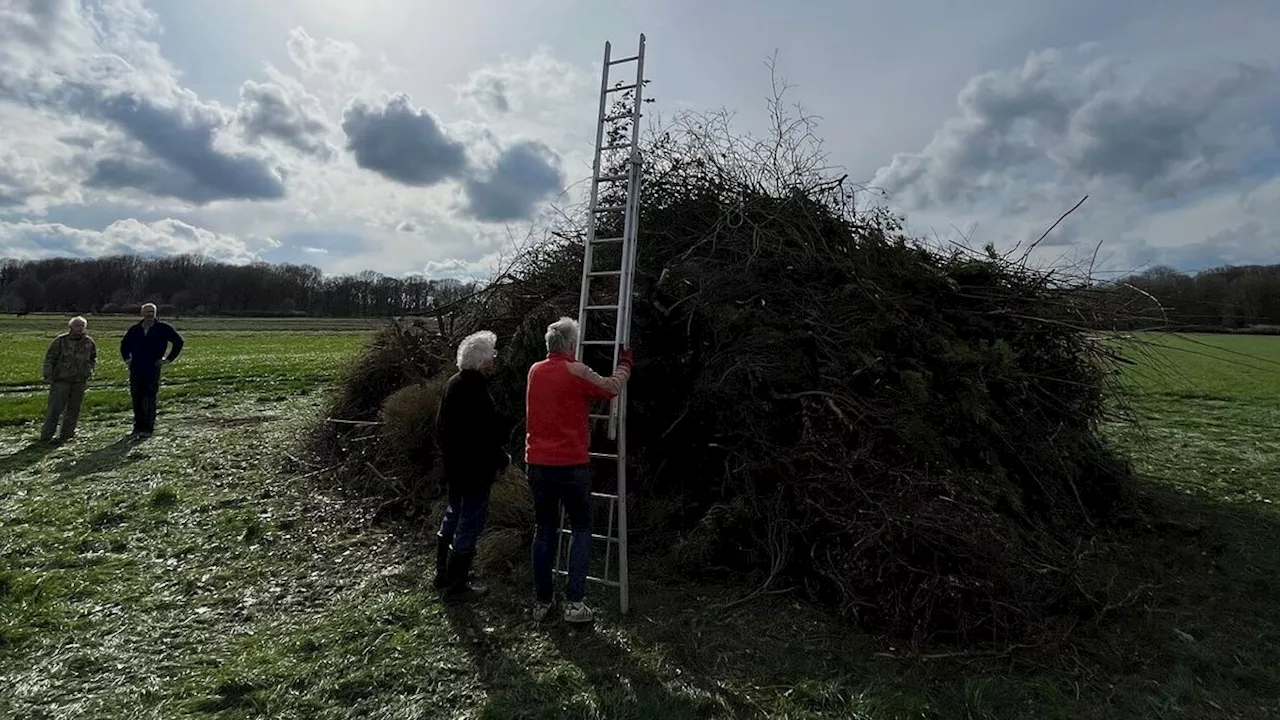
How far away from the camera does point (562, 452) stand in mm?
4539

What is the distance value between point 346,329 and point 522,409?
55506 millimetres

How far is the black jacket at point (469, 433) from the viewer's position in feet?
16.4

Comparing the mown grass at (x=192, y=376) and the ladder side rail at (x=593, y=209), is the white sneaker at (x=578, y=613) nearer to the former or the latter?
the ladder side rail at (x=593, y=209)

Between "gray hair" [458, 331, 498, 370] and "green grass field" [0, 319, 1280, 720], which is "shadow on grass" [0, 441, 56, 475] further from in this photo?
"gray hair" [458, 331, 498, 370]

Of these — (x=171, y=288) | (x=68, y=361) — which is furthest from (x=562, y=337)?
(x=171, y=288)

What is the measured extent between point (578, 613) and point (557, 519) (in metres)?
0.62

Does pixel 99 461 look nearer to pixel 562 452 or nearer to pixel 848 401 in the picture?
pixel 562 452

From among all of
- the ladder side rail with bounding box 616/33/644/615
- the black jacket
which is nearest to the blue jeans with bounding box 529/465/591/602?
the ladder side rail with bounding box 616/33/644/615

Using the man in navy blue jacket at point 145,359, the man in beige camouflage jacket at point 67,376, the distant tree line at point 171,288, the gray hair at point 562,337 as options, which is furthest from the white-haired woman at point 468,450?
the distant tree line at point 171,288

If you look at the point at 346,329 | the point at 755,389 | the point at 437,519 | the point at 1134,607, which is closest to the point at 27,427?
the point at 437,519

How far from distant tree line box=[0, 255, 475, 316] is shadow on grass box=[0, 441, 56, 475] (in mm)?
71436

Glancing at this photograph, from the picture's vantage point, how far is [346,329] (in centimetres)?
5791

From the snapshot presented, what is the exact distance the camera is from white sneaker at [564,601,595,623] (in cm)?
457

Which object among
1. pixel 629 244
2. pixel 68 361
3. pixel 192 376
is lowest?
pixel 192 376
